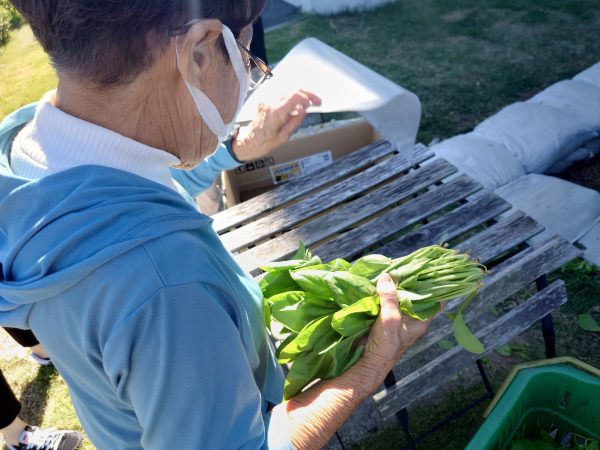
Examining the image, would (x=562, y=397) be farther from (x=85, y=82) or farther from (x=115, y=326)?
(x=85, y=82)

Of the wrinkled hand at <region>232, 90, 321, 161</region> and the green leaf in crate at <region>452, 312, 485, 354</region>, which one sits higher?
the wrinkled hand at <region>232, 90, 321, 161</region>

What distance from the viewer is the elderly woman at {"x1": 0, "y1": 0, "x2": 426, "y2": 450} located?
89 centimetres

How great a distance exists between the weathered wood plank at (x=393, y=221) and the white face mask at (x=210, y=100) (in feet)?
3.96

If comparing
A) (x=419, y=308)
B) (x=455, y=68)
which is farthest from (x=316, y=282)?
(x=455, y=68)

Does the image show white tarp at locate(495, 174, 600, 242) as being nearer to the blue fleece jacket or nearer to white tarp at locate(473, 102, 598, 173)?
white tarp at locate(473, 102, 598, 173)

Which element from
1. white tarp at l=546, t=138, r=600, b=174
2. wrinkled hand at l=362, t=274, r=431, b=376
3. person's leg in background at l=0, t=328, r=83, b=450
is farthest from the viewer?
white tarp at l=546, t=138, r=600, b=174

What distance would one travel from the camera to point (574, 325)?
2879mm

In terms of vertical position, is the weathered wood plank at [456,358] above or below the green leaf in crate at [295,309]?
below

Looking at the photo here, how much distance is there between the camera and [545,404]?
2.13 m

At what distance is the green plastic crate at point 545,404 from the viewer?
192cm

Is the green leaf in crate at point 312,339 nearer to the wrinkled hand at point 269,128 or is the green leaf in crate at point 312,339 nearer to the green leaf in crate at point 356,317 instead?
the green leaf in crate at point 356,317

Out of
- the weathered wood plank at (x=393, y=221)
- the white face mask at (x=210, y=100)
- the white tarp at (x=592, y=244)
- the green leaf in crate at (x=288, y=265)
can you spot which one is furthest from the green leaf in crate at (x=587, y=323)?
the white face mask at (x=210, y=100)

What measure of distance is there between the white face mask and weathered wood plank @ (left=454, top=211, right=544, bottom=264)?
139cm

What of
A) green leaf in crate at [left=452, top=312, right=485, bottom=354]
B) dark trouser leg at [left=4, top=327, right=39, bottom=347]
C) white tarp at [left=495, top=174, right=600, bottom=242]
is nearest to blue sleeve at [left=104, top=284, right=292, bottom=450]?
green leaf in crate at [left=452, top=312, right=485, bottom=354]
